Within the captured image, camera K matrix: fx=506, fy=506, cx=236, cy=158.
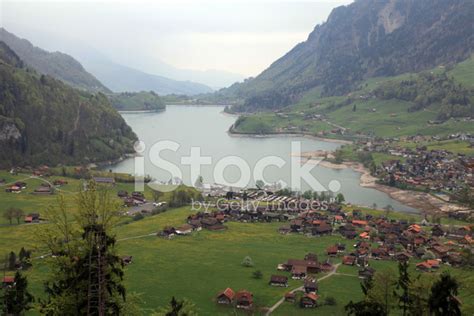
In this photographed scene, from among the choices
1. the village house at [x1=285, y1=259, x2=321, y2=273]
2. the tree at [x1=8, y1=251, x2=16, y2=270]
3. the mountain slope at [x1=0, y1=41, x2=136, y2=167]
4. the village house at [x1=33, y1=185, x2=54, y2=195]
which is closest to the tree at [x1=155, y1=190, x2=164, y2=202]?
the village house at [x1=33, y1=185, x2=54, y2=195]

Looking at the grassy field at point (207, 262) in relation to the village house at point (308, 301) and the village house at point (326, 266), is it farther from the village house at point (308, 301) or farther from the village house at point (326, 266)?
the village house at point (326, 266)

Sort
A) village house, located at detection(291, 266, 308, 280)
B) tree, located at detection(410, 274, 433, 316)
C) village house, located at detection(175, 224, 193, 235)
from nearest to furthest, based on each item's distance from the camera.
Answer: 1. tree, located at detection(410, 274, 433, 316)
2. village house, located at detection(291, 266, 308, 280)
3. village house, located at detection(175, 224, 193, 235)

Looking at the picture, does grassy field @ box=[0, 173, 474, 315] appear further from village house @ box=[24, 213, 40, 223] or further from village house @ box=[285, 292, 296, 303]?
village house @ box=[24, 213, 40, 223]

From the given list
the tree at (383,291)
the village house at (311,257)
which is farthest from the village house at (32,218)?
the tree at (383,291)

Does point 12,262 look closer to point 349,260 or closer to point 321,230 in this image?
point 349,260

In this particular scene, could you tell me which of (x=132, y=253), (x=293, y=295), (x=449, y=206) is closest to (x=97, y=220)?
(x=293, y=295)
